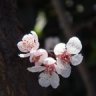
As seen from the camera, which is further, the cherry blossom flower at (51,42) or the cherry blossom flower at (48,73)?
the cherry blossom flower at (51,42)

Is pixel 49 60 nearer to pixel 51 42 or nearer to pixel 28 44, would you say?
pixel 28 44

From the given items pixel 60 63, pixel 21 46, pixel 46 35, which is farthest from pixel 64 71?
pixel 46 35

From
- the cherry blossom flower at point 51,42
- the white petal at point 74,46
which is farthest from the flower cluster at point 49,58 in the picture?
the cherry blossom flower at point 51,42

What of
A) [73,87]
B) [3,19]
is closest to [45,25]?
[73,87]

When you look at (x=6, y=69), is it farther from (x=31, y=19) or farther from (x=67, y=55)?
(x=31, y=19)

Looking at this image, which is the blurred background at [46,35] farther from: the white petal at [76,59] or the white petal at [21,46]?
the white petal at [76,59]

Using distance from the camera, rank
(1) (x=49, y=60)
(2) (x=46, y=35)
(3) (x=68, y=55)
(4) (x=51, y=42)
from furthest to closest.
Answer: (2) (x=46, y=35) < (4) (x=51, y=42) < (3) (x=68, y=55) < (1) (x=49, y=60)

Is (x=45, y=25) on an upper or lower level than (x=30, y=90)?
upper
